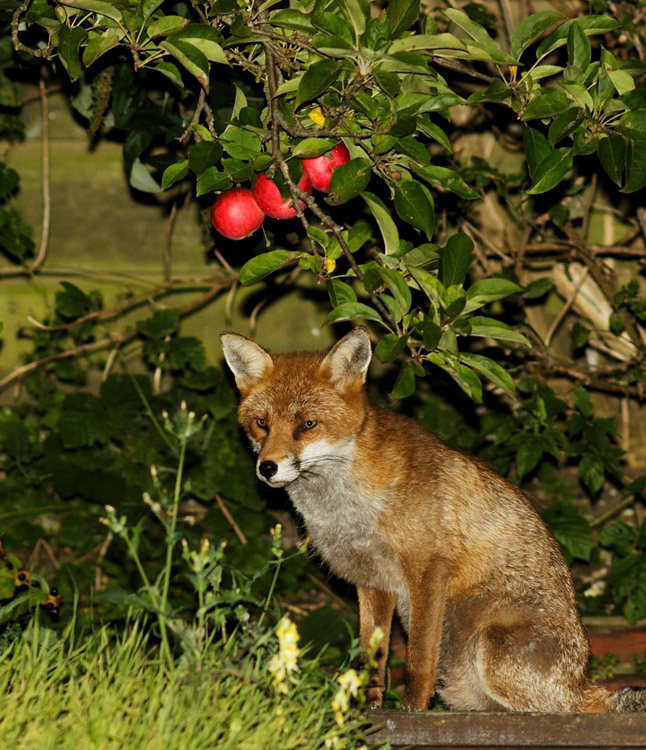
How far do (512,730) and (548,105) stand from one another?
1.97 m

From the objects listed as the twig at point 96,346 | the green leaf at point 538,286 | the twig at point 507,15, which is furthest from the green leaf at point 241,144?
the twig at point 507,15

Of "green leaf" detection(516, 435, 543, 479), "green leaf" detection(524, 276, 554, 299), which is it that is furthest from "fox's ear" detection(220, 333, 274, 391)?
"green leaf" detection(524, 276, 554, 299)

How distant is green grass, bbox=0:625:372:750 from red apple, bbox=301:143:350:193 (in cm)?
166

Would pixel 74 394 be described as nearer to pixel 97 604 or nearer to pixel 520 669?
pixel 97 604

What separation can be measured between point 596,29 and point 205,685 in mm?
2470

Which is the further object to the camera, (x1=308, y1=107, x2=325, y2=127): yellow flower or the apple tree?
(x1=308, y1=107, x2=325, y2=127): yellow flower

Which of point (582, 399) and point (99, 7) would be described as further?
point (582, 399)

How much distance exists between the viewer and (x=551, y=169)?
298 cm

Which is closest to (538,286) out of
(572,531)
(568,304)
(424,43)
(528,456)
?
(568,304)

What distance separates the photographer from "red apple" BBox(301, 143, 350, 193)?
3.22 metres

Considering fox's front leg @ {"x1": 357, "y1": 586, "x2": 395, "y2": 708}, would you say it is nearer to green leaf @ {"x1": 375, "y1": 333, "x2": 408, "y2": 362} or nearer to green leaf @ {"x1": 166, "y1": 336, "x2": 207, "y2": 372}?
green leaf @ {"x1": 375, "y1": 333, "x2": 408, "y2": 362}

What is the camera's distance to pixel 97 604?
5.21 meters

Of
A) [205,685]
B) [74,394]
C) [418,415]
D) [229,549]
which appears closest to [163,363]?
[74,394]

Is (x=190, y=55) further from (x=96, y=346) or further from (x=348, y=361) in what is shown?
(x=96, y=346)
